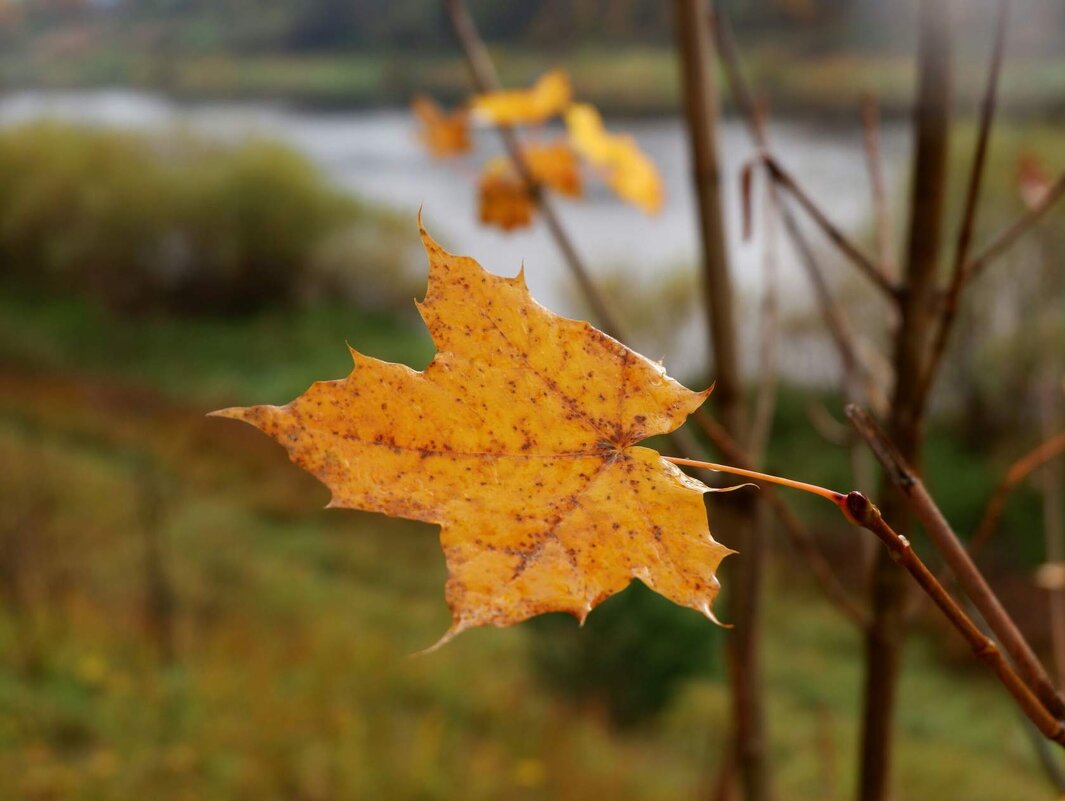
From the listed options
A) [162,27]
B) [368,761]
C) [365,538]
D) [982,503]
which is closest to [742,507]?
[368,761]

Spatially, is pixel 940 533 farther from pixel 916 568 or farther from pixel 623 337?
pixel 623 337

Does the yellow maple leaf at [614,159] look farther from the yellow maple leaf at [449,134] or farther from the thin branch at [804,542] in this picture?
the thin branch at [804,542]

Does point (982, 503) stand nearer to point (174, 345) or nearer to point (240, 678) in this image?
point (240, 678)

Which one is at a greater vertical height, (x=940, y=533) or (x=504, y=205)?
(x=504, y=205)

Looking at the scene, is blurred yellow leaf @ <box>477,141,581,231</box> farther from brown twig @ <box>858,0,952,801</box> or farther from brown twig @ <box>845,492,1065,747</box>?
brown twig @ <box>845,492,1065,747</box>

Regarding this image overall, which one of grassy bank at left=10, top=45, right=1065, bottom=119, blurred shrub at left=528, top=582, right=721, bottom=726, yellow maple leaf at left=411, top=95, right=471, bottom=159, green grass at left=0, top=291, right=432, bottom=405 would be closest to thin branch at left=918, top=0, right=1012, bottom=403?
yellow maple leaf at left=411, top=95, right=471, bottom=159

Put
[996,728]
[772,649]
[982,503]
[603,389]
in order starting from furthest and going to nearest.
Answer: [982,503], [772,649], [996,728], [603,389]

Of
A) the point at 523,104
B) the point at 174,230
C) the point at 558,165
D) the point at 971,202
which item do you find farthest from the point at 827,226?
the point at 174,230
